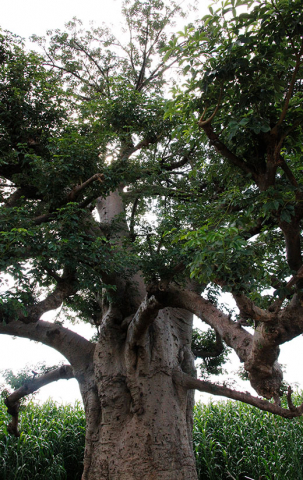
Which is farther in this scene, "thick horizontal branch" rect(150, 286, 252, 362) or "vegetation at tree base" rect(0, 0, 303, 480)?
"thick horizontal branch" rect(150, 286, 252, 362)

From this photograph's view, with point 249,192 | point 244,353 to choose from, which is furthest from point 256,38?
point 244,353

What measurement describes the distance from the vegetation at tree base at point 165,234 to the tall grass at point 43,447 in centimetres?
50

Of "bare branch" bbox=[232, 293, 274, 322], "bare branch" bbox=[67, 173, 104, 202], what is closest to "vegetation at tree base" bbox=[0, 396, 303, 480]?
"bare branch" bbox=[232, 293, 274, 322]

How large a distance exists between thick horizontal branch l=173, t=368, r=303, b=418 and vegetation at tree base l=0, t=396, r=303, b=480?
5.83 feet

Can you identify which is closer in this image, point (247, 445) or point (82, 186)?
point (82, 186)

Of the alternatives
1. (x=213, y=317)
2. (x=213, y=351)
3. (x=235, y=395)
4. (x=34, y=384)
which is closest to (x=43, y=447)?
(x=34, y=384)

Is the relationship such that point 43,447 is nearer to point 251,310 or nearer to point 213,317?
point 213,317

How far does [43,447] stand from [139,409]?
2552 millimetres

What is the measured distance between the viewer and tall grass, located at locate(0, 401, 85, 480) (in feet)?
16.5

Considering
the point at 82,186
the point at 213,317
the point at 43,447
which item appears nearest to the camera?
the point at 213,317

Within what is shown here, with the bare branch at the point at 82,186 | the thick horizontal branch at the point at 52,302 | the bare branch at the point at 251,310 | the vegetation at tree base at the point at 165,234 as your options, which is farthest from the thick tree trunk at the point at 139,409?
the bare branch at the point at 251,310

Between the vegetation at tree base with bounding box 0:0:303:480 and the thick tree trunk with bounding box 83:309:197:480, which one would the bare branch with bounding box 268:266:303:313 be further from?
the thick tree trunk with bounding box 83:309:197:480

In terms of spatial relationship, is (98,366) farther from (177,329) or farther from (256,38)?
(256,38)

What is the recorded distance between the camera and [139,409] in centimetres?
393
